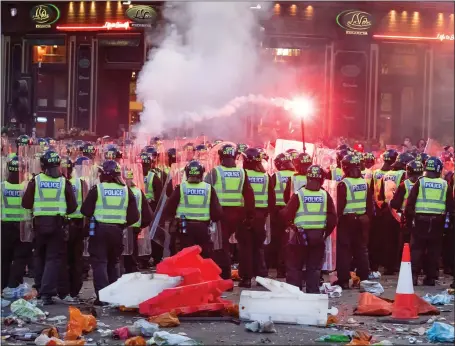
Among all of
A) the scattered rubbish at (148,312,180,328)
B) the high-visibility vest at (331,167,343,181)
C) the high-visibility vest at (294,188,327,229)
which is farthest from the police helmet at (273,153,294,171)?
the scattered rubbish at (148,312,180,328)

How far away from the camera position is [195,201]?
11.4 meters

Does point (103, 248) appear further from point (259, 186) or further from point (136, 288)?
point (259, 186)

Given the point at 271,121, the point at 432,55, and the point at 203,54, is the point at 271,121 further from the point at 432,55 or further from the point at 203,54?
the point at 432,55

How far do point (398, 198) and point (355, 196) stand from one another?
34.5 inches

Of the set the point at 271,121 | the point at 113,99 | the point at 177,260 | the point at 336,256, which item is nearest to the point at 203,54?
the point at 271,121

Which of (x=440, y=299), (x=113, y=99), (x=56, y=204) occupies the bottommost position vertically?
(x=440, y=299)

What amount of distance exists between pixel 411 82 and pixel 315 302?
97.5 feet

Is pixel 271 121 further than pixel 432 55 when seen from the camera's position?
No

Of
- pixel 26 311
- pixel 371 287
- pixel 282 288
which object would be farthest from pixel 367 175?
pixel 26 311

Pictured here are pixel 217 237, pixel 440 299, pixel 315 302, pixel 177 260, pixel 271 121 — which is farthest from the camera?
pixel 271 121

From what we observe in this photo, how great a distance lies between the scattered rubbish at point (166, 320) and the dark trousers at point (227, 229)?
2.69 meters

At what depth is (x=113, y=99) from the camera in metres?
39.2

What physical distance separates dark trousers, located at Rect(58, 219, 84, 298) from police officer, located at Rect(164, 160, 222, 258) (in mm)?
1134

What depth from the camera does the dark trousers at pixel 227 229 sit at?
12.3 metres
